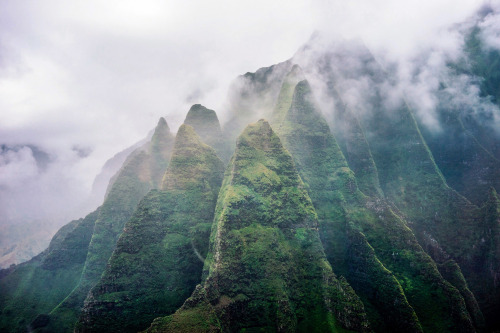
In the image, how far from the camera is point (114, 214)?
2472 inches

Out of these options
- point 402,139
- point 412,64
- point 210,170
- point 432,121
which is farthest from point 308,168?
point 412,64

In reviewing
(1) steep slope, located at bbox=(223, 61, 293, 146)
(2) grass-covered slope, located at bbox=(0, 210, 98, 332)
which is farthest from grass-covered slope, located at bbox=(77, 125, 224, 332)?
(1) steep slope, located at bbox=(223, 61, 293, 146)

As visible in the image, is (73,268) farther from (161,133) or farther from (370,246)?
(370,246)

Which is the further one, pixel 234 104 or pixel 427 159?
pixel 234 104

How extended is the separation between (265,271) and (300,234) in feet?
30.7

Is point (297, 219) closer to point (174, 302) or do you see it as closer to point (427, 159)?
point (174, 302)

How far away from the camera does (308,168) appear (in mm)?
57406

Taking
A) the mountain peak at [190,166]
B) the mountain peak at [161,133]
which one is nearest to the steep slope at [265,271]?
the mountain peak at [190,166]

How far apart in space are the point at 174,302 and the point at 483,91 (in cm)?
9267

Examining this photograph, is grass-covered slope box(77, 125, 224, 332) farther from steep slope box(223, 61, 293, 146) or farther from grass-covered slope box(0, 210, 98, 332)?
steep slope box(223, 61, 293, 146)

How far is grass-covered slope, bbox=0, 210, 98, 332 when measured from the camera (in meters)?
55.5

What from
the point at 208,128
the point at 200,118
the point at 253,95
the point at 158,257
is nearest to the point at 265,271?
the point at 158,257

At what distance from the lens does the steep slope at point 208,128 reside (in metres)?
76.3

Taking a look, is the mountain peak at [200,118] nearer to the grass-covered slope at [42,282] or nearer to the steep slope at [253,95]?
the steep slope at [253,95]
